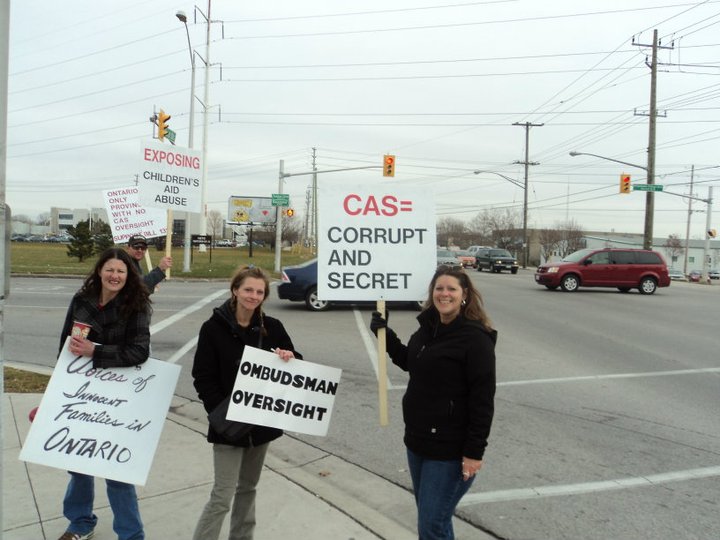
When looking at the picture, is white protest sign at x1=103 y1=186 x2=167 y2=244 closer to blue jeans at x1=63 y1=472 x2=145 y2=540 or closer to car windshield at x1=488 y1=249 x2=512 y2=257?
blue jeans at x1=63 y1=472 x2=145 y2=540

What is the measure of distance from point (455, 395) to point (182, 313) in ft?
37.3

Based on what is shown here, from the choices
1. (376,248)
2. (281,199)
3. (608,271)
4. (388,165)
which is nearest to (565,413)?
(376,248)

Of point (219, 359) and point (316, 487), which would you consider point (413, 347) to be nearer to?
point (219, 359)

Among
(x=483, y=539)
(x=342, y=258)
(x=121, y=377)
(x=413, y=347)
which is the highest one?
(x=342, y=258)

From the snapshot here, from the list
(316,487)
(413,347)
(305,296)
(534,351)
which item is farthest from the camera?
(305,296)

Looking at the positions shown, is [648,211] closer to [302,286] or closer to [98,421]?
[302,286]

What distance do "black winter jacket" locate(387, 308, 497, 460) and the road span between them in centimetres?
136

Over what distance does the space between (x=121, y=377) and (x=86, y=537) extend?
3.29 ft

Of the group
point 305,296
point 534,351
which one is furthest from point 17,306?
point 534,351

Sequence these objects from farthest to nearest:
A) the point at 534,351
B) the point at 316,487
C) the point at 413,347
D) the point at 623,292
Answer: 1. the point at 623,292
2. the point at 534,351
3. the point at 316,487
4. the point at 413,347

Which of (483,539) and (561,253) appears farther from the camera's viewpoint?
(561,253)

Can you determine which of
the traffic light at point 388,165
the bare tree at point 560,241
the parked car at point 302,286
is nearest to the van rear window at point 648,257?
the traffic light at point 388,165

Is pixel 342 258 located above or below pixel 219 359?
above

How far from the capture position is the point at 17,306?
13094mm
